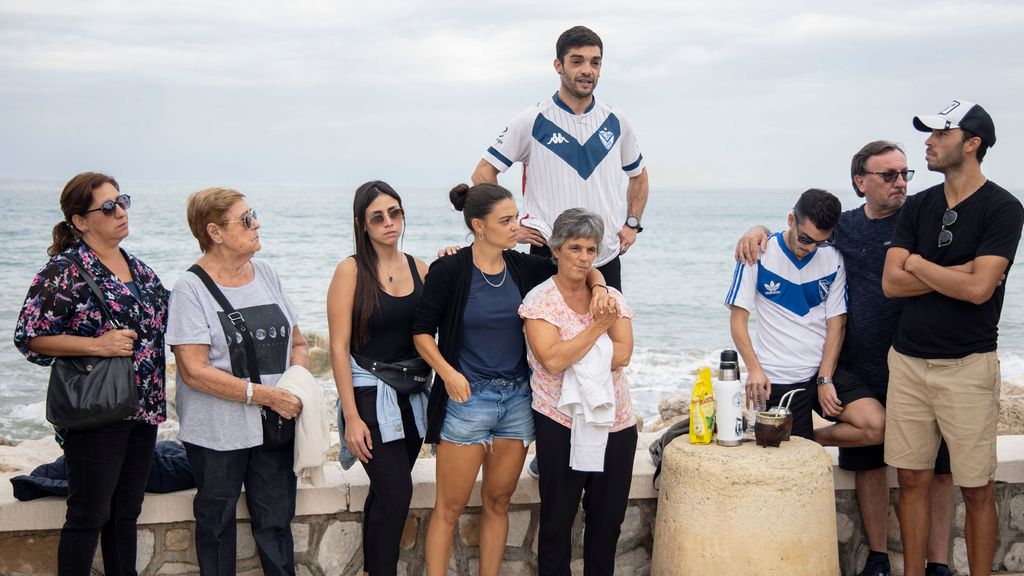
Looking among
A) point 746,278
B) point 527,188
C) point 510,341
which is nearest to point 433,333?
point 510,341

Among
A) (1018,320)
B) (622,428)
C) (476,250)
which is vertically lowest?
(1018,320)

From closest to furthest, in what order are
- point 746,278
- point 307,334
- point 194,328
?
point 194,328, point 746,278, point 307,334

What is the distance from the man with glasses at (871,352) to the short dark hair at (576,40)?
126 cm

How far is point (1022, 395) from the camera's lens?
9.39 metres

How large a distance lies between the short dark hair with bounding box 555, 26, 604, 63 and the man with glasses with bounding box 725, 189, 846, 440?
1.32 meters

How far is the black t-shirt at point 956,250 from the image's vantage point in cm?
422

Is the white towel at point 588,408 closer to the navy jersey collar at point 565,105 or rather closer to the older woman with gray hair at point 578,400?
the older woman with gray hair at point 578,400

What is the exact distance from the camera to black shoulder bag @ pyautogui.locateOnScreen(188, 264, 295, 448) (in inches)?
165

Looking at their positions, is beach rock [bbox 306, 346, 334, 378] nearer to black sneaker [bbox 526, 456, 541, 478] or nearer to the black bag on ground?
black sneaker [bbox 526, 456, 541, 478]

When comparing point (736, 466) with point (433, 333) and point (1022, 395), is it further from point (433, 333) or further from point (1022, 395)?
point (1022, 395)

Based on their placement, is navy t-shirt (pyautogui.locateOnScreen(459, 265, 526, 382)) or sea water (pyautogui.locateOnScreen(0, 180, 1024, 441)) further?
sea water (pyautogui.locateOnScreen(0, 180, 1024, 441))

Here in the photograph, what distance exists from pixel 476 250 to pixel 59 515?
2219mm

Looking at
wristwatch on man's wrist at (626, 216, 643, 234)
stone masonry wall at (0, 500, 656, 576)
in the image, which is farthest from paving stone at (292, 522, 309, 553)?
wristwatch on man's wrist at (626, 216, 643, 234)

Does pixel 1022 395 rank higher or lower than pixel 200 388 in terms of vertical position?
lower
